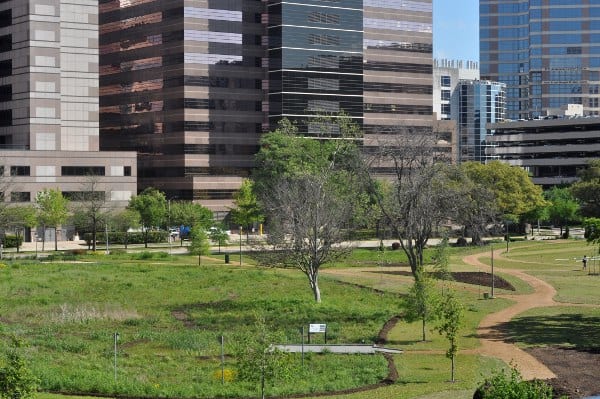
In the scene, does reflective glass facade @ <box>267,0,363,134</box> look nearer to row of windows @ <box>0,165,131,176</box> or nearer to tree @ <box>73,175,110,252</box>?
row of windows @ <box>0,165,131,176</box>

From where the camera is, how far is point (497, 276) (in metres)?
91.9

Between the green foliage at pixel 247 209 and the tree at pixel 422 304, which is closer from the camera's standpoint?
the tree at pixel 422 304

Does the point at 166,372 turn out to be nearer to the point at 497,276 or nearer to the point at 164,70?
the point at 497,276

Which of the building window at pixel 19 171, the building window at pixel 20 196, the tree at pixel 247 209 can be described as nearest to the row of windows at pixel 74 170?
the building window at pixel 19 171

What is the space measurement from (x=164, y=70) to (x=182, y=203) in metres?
25.5

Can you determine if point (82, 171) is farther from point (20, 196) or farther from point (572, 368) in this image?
point (572, 368)

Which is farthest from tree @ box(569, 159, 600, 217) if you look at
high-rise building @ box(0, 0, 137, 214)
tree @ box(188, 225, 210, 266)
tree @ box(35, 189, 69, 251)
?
tree @ box(35, 189, 69, 251)

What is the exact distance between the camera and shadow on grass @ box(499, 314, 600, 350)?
58.5 metres

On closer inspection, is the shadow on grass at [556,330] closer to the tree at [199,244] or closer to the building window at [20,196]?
the tree at [199,244]

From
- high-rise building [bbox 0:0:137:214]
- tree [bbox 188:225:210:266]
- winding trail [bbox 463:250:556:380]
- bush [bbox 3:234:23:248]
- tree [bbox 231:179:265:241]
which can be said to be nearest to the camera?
winding trail [bbox 463:250:556:380]

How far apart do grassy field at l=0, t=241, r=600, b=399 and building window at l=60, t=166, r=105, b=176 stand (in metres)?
38.7

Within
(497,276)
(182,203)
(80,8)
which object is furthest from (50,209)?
(497,276)

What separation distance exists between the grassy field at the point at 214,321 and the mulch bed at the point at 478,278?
1.05m

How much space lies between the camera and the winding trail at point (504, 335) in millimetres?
50906
